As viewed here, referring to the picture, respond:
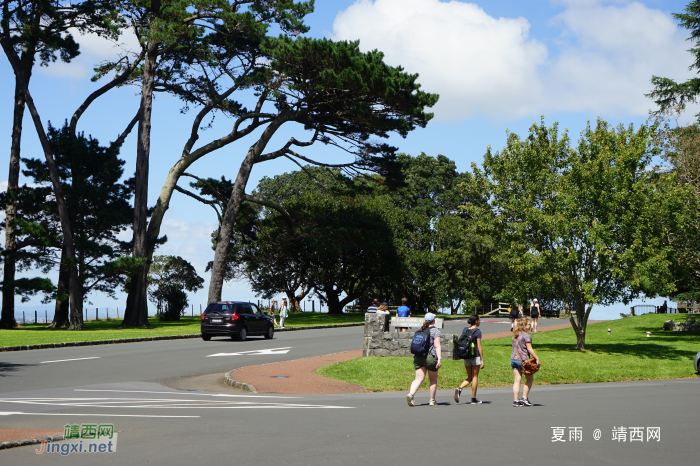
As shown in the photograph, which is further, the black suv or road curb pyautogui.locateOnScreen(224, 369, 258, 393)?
the black suv

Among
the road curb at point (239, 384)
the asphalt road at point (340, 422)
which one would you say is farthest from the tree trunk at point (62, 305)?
the road curb at point (239, 384)

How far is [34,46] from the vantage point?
42188mm

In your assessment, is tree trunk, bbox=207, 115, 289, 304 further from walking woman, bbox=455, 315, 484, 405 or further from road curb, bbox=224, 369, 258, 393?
walking woman, bbox=455, 315, 484, 405

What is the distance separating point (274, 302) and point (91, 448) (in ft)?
115

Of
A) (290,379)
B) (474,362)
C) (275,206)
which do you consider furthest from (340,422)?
(275,206)

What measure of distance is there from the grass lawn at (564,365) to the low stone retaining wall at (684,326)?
515cm

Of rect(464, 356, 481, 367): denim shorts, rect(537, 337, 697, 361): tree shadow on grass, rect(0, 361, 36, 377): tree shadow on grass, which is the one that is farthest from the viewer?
rect(537, 337, 697, 361): tree shadow on grass

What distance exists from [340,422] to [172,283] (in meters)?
54.0

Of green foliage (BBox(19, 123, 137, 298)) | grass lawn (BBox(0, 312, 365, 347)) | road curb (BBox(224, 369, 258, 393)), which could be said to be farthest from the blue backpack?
green foliage (BBox(19, 123, 137, 298))

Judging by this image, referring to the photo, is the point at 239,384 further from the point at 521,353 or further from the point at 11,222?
the point at 11,222

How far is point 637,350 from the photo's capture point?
25031 millimetres

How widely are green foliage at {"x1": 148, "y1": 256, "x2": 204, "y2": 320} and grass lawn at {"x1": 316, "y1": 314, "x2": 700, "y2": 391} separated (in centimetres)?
2804

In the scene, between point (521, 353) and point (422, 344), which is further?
point (521, 353)

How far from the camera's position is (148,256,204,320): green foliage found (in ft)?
160
